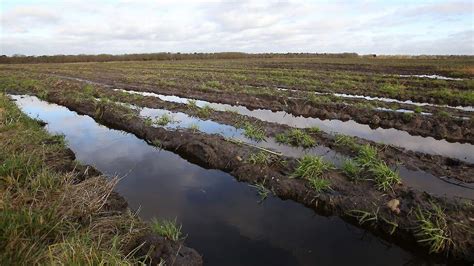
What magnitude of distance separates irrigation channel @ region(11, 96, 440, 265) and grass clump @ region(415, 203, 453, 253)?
251 mm

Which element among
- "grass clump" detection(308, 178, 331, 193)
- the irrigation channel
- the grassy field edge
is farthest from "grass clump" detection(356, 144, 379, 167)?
the grassy field edge

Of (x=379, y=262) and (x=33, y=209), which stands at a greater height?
(x=33, y=209)

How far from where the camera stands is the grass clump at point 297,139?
9430 millimetres

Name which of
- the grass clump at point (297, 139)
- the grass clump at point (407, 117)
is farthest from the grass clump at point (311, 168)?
the grass clump at point (407, 117)

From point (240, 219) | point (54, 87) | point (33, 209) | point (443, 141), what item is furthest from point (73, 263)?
point (54, 87)

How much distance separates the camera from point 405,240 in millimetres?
5461

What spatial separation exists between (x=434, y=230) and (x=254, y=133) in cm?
562

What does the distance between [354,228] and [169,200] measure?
10.3 feet

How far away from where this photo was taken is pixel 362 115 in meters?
12.9

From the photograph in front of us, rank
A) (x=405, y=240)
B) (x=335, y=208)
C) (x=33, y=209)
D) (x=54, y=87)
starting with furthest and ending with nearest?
1. (x=54, y=87)
2. (x=335, y=208)
3. (x=405, y=240)
4. (x=33, y=209)

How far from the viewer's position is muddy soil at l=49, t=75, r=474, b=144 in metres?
10.6

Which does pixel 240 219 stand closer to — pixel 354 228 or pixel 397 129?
pixel 354 228

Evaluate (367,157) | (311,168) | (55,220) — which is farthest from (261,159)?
(55,220)

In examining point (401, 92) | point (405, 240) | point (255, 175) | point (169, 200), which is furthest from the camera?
point (401, 92)
